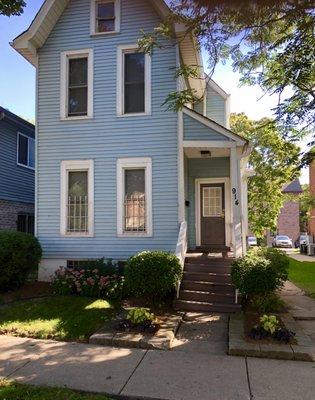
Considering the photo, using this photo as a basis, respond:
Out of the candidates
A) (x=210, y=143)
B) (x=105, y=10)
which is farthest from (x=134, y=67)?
(x=210, y=143)

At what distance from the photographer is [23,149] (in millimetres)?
16984

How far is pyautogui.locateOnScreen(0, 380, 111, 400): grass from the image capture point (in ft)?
14.7

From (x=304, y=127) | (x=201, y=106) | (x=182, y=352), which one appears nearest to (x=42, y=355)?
(x=182, y=352)

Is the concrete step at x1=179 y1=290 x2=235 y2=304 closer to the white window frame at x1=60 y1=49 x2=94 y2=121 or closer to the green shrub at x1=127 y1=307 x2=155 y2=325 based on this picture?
the green shrub at x1=127 y1=307 x2=155 y2=325

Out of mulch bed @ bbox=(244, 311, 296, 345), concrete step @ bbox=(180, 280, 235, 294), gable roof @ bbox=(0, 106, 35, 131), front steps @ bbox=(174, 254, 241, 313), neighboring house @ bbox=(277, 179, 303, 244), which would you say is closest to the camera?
mulch bed @ bbox=(244, 311, 296, 345)

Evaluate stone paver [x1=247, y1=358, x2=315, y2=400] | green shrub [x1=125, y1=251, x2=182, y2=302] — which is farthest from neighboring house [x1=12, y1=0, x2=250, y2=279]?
stone paver [x1=247, y1=358, x2=315, y2=400]

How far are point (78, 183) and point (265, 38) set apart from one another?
20.6 ft

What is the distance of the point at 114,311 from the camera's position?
8.52 metres

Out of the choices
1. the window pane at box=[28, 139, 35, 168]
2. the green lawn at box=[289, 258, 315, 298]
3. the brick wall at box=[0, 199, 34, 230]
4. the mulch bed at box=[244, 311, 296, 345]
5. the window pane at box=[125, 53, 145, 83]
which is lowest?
the green lawn at box=[289, 258, 315, 298]

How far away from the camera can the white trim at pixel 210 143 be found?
432 inches

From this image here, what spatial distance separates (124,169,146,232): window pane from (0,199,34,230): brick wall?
240 inches

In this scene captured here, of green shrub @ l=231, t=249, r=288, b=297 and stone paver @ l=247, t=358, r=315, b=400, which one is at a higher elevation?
green shrub @ l=231, t=249, r=288, b=297

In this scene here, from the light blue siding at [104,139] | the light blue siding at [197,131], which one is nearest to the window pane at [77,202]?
the light blue siding at [104,139]

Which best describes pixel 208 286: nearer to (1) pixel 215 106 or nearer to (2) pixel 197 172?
(2) pixel 197 172
